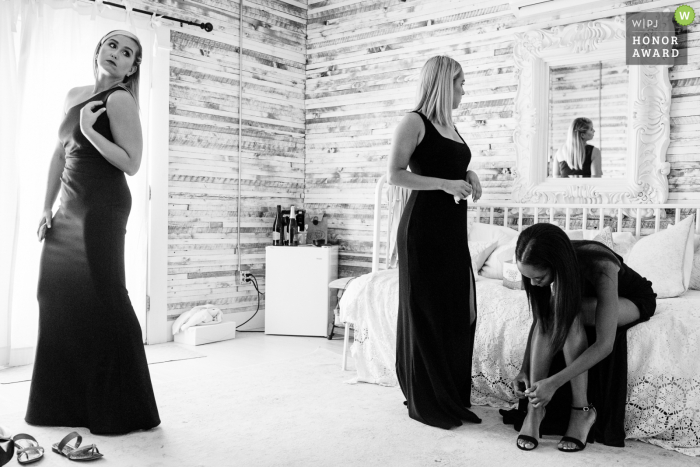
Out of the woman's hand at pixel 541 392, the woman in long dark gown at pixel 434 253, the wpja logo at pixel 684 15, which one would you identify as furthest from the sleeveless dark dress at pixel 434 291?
the wpja logo at pixel 684 15

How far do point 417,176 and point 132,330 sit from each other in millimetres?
1189

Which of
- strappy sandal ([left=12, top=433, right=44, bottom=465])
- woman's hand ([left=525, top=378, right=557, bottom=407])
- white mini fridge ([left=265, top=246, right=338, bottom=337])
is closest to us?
strappy sandal ([left=12, top=433, right=44, bottom=465])

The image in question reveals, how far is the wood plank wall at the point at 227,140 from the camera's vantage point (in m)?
4.18

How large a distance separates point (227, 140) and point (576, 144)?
88.5 inches

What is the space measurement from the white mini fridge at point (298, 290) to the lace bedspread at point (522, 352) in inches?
44.9

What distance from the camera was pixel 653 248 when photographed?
9.62ft

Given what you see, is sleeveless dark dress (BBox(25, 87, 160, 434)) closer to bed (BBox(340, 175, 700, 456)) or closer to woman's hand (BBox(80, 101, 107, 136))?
woman's hand (BBox(80, 101, 107, 136))

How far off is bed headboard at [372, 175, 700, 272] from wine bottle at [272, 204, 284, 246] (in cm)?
109

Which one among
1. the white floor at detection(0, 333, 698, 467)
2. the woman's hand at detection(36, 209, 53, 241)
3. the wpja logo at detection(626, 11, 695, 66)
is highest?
the wpja logo at detection(626, 11, 695, 66)

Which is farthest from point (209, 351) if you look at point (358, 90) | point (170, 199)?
point (358, 90)

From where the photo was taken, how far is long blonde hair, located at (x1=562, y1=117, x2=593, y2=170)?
356 cm

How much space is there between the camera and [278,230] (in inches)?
181

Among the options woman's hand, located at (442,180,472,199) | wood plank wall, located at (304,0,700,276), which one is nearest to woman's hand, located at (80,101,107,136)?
woman's hand, located at (442,180,472,199)

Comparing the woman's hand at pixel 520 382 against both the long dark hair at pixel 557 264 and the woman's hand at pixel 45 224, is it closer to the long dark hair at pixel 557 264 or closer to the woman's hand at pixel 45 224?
the long dark hair at pixel 557 264
